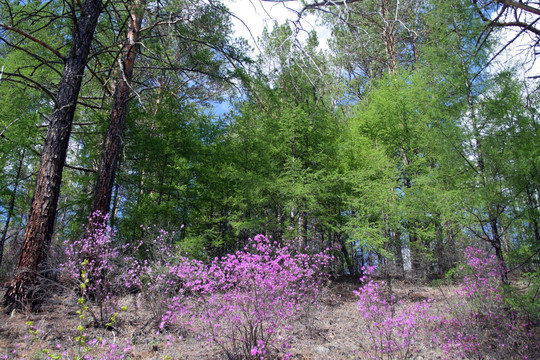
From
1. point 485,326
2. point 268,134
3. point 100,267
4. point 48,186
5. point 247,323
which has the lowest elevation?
point 485,326

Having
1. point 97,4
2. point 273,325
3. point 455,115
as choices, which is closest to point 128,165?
point 97,4

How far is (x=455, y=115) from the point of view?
5148mm

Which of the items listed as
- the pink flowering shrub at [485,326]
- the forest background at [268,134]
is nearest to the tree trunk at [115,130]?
the forest background at [268,134]

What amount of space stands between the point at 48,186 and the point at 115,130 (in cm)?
219

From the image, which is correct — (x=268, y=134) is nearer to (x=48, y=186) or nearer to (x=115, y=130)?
(x=115, y=130)

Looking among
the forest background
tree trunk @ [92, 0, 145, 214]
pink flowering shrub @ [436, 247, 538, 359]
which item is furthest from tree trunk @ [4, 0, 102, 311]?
pink flowering shrub @ [436, 247, 538, 359]

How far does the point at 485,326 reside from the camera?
4.66 m

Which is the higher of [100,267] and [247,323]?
[100,267]

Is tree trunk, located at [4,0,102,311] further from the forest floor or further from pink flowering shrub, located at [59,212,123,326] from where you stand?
pink flowering shrub, located at [59,212,123,326]

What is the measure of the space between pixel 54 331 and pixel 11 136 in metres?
6.04

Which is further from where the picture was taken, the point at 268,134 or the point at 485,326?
the point at 268,134

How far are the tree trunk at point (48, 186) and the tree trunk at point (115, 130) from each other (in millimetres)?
751

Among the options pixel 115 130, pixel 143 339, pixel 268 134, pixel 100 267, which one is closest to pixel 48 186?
pixel 100 267

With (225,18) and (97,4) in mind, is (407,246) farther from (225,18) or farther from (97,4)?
(97,4)
